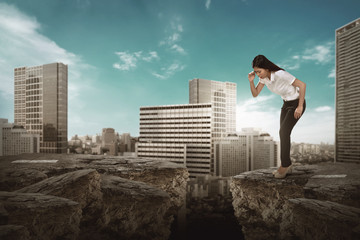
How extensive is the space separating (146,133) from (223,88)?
38.0 metres

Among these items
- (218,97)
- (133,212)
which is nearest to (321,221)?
(133,212)

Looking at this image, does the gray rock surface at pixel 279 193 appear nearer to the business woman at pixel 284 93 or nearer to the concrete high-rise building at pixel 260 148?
the business woman at pixel 284 93

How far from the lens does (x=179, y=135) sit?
165 ft

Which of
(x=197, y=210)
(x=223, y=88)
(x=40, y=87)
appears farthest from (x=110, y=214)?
(x=223, y=88)

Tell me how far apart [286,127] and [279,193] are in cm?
90

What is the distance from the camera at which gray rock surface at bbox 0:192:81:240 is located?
153 cm

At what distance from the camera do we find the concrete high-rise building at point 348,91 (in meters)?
4.51

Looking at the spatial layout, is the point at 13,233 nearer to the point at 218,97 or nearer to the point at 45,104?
the point at 45,104

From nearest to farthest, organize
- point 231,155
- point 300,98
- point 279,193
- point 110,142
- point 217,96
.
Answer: point 300,98, point 279,193, point 110,142, point 231,155, point 217,96

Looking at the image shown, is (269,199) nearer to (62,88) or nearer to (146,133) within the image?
(62,88)

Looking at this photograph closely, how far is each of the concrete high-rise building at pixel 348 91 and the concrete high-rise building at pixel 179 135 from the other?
3924cm

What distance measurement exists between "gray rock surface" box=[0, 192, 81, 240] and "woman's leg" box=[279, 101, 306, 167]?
2.65 meters

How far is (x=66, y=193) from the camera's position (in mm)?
2088

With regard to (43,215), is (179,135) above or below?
below
